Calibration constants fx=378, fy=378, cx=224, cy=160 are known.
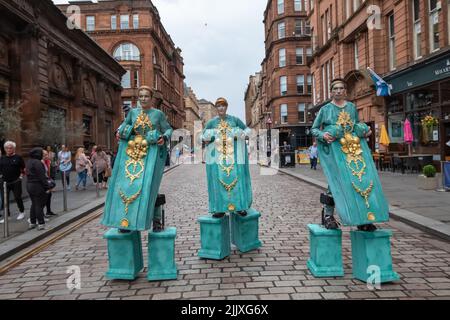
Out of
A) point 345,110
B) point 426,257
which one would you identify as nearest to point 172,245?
point 345,110

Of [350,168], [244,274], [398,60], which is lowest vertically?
[244,274]

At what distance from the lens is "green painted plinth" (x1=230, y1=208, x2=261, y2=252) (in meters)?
5.68

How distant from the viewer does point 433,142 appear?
55.1 feet

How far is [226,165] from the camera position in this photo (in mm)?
5348

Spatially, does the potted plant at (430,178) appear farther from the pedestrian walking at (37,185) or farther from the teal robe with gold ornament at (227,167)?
the pedestrian walking at (37,185)

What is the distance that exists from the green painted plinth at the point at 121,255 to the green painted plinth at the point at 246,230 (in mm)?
1680

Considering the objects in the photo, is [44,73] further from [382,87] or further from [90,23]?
[90,23]

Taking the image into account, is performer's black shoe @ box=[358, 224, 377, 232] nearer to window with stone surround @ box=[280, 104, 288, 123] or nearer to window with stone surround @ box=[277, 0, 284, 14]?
window with stone surround @ box=[280, 104, 288, 123]

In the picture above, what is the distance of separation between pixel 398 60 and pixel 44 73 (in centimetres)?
1858

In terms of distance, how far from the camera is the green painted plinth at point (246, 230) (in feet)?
18.6

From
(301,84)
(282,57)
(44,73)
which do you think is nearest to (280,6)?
(282,57)

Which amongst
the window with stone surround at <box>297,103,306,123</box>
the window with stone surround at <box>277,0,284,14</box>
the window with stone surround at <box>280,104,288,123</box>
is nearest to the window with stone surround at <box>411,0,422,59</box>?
the window with stone surround at <box>297,103,306,123</box>

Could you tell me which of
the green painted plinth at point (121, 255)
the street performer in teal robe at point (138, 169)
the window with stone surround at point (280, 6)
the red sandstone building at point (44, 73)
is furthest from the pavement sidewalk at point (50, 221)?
the window with stone surround at point (280, 6)

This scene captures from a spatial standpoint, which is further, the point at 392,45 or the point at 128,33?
the point at 128,33
